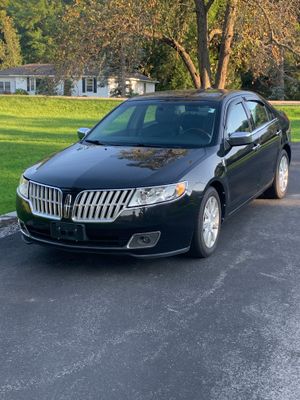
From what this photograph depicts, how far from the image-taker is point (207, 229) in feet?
17.8

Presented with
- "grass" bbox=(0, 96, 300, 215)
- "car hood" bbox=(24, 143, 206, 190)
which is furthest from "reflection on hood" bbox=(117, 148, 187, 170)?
"grass" bbox=(0, 96, 300, 215)

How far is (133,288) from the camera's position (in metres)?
4.71

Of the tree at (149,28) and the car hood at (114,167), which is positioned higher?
the tree at (149,28)

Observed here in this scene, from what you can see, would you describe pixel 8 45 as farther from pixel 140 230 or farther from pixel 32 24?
pixel 140 230

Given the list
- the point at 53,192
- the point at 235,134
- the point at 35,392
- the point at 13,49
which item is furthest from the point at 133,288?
the point at 13,49

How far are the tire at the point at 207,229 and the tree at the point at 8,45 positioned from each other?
7669 cm

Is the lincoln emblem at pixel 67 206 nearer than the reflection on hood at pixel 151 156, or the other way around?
the lincoln emblem at pixel 67 206

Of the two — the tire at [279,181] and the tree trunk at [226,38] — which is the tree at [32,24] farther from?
the tire at [279,181]

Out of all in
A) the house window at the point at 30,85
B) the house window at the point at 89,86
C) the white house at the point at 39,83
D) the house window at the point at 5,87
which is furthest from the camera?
the house window at the point at 5,87

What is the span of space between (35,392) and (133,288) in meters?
1.65

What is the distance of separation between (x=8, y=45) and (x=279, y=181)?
253 ft

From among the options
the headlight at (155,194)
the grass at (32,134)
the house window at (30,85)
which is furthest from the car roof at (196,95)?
the house window at (30,85)

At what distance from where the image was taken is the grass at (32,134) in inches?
381

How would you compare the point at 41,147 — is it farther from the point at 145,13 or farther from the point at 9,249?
the point at 9,249
